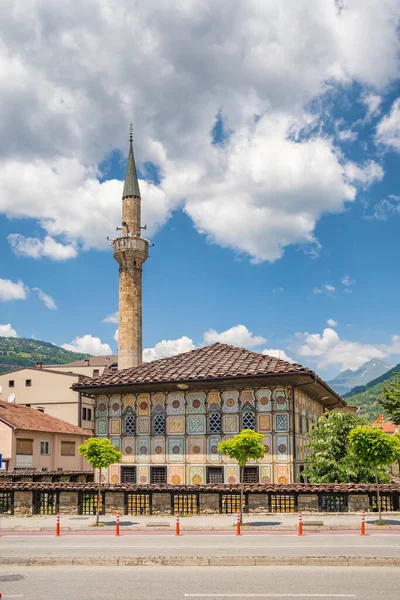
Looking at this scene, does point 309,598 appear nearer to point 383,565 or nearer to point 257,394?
point 383,565

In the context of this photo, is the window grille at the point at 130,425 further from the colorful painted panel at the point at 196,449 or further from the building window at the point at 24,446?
the building window at the point at 24,446

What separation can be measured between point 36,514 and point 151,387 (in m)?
8.99

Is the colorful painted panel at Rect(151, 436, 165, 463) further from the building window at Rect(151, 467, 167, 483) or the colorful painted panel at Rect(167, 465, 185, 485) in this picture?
the colorful painted panel at Rect(167, 465, 185, 485)

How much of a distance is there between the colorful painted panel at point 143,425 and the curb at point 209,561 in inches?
697

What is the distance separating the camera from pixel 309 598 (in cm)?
1142

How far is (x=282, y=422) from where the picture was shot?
30.8 meters

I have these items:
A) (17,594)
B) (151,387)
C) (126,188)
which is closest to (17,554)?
(17,594)

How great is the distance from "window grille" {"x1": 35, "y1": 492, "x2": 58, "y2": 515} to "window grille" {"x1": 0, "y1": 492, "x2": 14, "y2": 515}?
1.06 meters

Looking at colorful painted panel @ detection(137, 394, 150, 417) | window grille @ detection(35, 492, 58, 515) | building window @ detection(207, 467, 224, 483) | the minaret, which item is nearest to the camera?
window grille @ detection(35, 492, 58, 515)

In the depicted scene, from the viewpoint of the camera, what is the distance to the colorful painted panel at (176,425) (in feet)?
107

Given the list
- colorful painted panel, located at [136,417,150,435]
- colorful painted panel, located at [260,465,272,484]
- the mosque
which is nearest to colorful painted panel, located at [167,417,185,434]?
the mosque

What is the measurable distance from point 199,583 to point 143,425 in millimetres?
20538

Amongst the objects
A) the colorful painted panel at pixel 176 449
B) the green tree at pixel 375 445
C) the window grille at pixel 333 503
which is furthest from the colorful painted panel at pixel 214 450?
the green tree at pixel 375 445

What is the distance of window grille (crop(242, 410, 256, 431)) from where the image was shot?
31.2 metres
